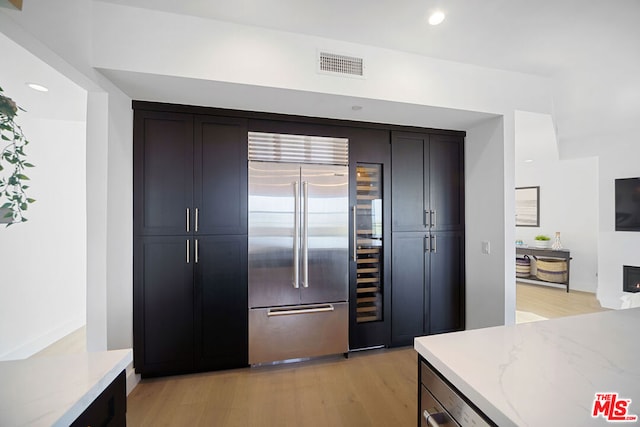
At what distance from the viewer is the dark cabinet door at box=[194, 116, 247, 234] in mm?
2307

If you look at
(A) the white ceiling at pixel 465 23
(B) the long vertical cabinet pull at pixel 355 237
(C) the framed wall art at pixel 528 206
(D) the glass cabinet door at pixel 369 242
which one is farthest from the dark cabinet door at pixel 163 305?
(C) the framed wall art at pixel 528 206

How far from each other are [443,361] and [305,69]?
2.00m

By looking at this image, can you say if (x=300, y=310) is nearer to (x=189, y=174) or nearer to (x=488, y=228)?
(x=189, y=174)

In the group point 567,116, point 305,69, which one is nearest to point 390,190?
point 305,69

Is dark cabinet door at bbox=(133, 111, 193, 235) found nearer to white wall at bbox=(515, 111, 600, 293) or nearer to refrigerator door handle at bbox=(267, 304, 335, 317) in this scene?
refrigerator door handle at bbox=(267, 304, 335, 317)

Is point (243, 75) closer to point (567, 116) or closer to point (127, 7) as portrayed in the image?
point (127, 7)

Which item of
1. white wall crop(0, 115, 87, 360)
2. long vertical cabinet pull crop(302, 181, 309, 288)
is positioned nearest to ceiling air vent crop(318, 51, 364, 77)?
long vertical cabinet pull crop(302, 181, 309, 288)

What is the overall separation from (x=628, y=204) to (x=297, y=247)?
16.5ft

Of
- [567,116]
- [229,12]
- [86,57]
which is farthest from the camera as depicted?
[567,116]

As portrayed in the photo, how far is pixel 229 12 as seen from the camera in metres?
1.76

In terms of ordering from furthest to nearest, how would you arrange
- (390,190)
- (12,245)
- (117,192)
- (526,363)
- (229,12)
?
(390,190) → (12,245) → (117,192) → (229,12) → (526,363)

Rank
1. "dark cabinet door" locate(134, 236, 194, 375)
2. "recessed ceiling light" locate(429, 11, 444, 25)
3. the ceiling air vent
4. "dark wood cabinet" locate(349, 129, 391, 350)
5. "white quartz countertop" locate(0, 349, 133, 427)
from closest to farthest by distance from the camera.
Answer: "white quartz countertop" locate(0, 349, 133, 427), "recessed ceiling light" locate(429, 11, 444, 25), the ceiling air vent, "dark cabinet door" locate(134, 236, 194, 375), "dark wood cabinet" locate(349, 129, 391, 350)

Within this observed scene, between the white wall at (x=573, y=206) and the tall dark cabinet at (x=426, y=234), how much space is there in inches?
92.7

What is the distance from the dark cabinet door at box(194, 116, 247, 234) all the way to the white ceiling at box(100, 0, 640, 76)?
0.82 metres
